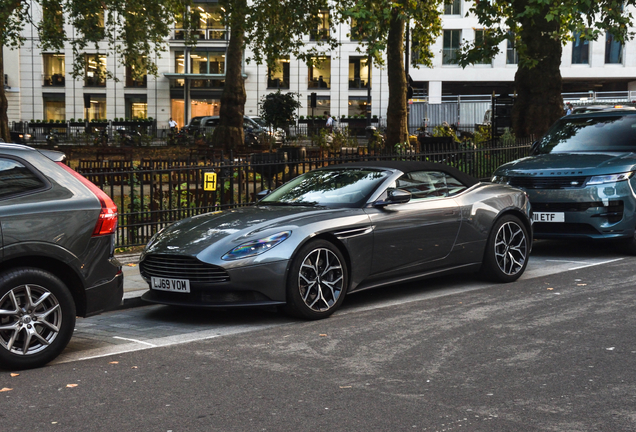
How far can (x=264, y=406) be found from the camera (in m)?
4.51

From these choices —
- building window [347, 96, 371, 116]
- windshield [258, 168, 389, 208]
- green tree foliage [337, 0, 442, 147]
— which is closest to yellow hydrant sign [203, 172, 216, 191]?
windshield [258, 168, 389, 208]

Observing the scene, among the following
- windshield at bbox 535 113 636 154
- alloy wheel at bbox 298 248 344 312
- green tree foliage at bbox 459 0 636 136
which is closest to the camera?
alloy wheel at bbox 298 248 344 312

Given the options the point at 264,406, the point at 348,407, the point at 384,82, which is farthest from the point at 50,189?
the point at 384,82

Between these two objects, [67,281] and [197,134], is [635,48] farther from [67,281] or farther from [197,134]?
[67,281]

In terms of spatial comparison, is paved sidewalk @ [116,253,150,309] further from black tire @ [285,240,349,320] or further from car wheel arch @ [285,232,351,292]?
car wheel arch @ [285,232,351,292]

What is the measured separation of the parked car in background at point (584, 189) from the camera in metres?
9.89

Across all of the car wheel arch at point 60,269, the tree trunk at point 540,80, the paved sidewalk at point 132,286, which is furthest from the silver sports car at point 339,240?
the tree trunk at point 540,80

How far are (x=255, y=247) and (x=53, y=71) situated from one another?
6029 cm

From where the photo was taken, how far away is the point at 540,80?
1805cm

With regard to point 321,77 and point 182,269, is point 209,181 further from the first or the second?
point 321,77

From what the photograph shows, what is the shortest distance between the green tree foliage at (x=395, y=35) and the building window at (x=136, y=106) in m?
35.8

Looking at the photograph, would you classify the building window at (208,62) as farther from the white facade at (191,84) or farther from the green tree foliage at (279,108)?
the green tree foliage at (279,108)

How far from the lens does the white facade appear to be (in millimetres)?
61781

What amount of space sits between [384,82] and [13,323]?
58052 mm
